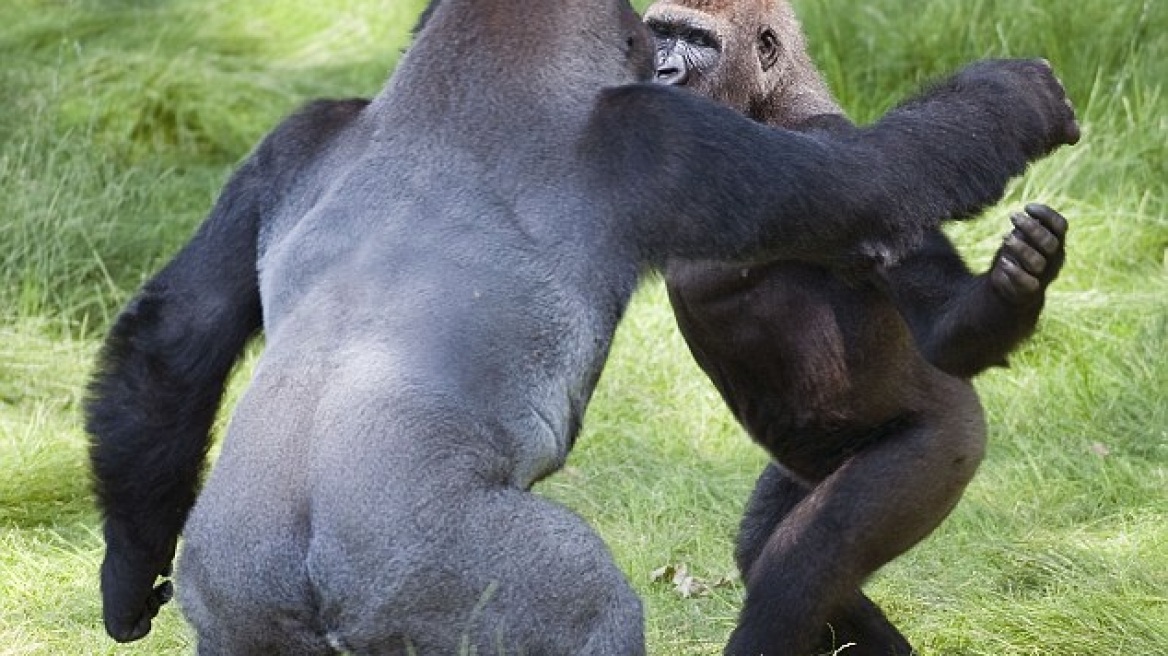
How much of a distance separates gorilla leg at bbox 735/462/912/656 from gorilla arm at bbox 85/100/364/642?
1153 mm

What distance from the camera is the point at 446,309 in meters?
2.78

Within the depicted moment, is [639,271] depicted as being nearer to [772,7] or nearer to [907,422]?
[907,422]

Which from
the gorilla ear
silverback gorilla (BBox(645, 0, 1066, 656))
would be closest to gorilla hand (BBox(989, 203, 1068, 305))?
silverback gorilla (BBox(645, 0, 1066, 656))

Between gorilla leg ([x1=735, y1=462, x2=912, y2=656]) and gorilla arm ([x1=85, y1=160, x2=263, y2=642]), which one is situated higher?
gorilla arm ([x1=85, y1=160, x2=263, y2=642])

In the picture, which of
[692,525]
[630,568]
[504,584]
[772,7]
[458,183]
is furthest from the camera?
[692,525]

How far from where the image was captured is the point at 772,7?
13.0 ft

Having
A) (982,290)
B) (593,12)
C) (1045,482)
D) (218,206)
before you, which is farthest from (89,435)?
(1045,482)

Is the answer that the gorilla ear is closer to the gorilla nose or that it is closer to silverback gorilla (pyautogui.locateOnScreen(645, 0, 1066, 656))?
silverback gorilla (pyautogui.locateOnScreen(645, 0, 1066, 656))

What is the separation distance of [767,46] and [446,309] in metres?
1.35

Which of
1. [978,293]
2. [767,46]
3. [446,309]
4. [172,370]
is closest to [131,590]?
[172,370]

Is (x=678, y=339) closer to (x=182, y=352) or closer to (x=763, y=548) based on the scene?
(x=763, y=548)

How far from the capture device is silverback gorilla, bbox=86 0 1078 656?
2.70 meters

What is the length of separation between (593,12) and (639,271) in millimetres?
436

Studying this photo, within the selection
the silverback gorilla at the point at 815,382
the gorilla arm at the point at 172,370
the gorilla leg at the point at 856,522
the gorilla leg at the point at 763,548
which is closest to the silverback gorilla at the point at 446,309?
the gorilla arm at the point at 172,370
